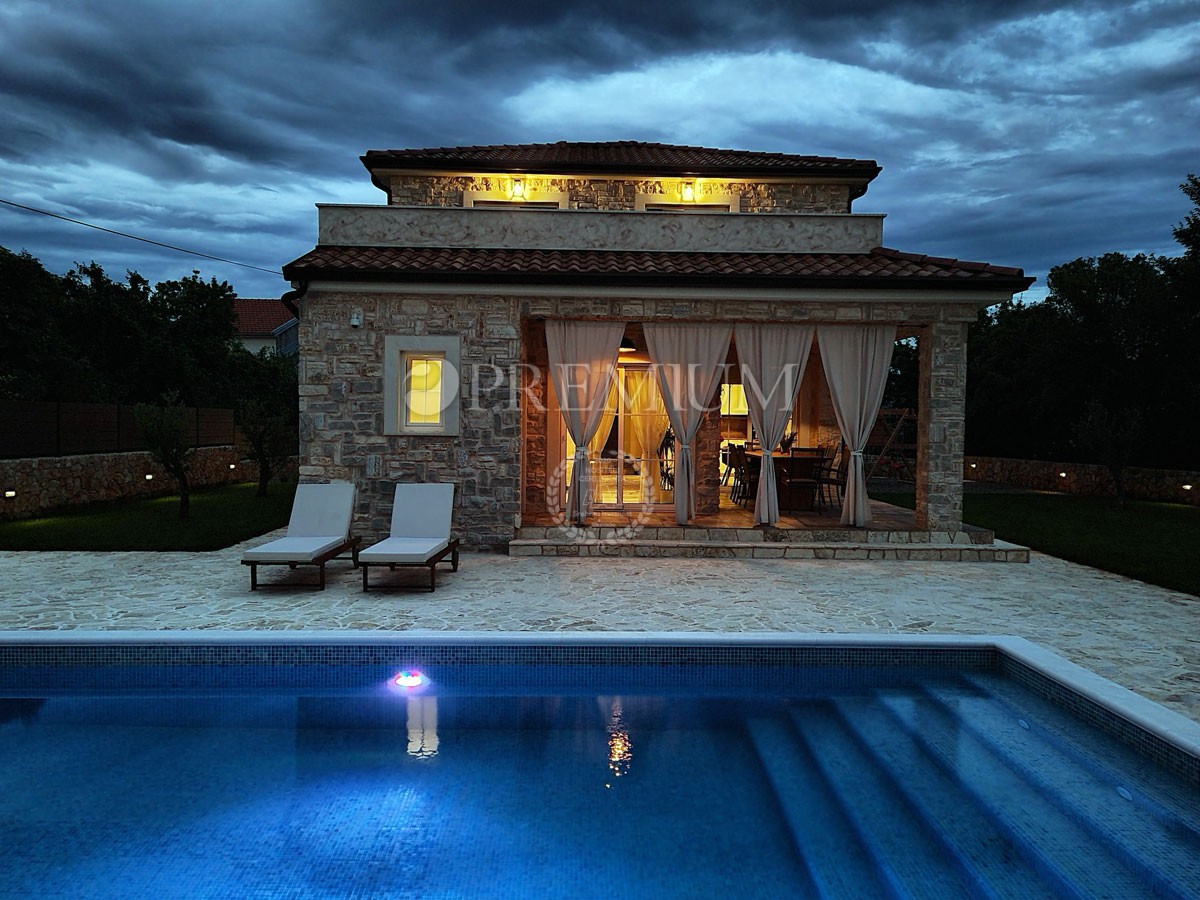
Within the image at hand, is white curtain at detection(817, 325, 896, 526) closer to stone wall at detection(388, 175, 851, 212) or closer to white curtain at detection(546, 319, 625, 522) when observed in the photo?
white curtain at detection(546, 319, 625, 522)

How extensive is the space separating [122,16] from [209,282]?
20.3 m

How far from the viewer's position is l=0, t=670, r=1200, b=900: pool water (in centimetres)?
324

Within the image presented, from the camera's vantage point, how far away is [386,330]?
9938mm

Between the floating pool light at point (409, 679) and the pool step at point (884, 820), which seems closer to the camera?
the pool step at point (884, 820)

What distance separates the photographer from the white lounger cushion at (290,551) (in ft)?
24.6

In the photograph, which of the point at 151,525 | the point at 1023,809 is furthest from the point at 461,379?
the point at 1023,809

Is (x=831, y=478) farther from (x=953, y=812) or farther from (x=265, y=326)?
(x=265, y=326)

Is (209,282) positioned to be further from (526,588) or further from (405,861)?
(405,861)

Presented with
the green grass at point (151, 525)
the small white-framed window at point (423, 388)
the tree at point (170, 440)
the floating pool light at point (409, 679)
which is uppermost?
the small white-framed window at point (423, 388)

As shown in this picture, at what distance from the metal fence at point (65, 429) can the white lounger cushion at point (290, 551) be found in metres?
7.94

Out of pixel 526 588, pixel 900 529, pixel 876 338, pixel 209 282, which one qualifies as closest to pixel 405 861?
pixel 526 588

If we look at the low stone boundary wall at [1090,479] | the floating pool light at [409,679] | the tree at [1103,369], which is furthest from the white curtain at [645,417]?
the low stone boundary wall at [1090,479]

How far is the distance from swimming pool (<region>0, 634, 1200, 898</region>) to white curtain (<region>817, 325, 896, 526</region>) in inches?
199

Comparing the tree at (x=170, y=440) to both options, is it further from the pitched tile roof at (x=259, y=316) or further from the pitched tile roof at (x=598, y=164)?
the pitched tile roof at (x=259, y=316)
